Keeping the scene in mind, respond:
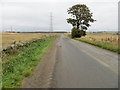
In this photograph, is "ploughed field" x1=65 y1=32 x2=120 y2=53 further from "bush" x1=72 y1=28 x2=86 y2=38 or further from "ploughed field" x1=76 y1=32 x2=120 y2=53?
"bush" x1=72 y1=28 x2=86 y2=38

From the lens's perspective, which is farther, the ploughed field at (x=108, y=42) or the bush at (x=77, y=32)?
the bush at (x=77, y=32)

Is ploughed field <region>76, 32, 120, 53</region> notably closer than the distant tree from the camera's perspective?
Yes

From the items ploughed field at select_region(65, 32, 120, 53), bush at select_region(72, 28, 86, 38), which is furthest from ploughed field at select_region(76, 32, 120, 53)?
bush at select_region(72, 28, 86, 38)

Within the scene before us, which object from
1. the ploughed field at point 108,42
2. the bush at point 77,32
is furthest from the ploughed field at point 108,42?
the bush at point 77,32

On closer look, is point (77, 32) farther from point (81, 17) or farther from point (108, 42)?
point (108, 42)

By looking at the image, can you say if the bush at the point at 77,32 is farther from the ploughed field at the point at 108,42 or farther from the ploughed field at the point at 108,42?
the ploughed field at the point at 108,42

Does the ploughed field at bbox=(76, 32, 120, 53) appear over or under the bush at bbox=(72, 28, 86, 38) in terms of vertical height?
under

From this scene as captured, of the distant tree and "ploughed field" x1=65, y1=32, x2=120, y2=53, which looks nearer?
"ploughed field" x1=65, y1=32, x2=120, y2=53

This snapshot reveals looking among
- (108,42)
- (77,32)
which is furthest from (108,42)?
(77,32)

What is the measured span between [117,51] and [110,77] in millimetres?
10062

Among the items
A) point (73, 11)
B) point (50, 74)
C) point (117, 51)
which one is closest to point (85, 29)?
point (73, 11)

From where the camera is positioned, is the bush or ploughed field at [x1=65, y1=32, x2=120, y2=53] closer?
ploughed field at [x1=65, y1=32, x2=120, y2=53]

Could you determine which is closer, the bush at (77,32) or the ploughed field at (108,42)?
the ploughed field at (108,42)

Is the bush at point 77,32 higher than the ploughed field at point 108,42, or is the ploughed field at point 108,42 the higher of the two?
the bush at point 77,32
